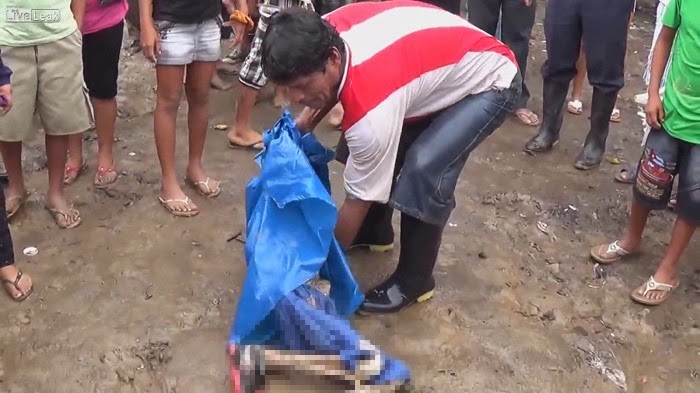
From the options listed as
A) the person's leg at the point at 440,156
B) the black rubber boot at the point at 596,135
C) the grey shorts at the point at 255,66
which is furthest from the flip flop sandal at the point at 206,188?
the black rubber boot at the point at 596,135

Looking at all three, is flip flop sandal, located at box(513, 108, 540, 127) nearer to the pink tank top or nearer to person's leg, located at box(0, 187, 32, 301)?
the pink tank top

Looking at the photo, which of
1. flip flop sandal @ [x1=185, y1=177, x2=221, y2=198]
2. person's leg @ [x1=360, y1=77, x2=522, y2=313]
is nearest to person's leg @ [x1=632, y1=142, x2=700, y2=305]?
person's leg @ [x1=360, y1=77, x2=522, y2=313]

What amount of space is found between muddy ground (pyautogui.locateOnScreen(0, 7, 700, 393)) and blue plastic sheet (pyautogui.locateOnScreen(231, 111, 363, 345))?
0.88ft

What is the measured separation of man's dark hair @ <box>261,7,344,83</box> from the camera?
7.16 feet

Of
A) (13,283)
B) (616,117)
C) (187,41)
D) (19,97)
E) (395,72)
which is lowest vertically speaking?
(616,117)

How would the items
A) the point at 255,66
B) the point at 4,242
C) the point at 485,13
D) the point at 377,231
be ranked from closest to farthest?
the point at 4,242
the point at 377,231
the point at 255,66
the point at 485,13

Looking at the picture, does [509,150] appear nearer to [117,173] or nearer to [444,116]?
[444,116]

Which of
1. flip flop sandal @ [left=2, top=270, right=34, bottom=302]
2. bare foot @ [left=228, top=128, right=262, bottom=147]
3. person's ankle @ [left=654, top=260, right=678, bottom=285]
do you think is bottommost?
bare foot @ [left=228, top=128, right=262, bottom=147]

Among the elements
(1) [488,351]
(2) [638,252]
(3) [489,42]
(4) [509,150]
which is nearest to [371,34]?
(3) [489,42]

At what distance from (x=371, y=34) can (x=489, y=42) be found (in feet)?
1.63

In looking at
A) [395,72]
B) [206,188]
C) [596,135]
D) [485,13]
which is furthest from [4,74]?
[596,135]

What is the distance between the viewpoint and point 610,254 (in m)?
3.43

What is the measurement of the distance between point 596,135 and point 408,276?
Result: 72.2 inches

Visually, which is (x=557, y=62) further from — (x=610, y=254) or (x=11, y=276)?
(x=11, y=276)
